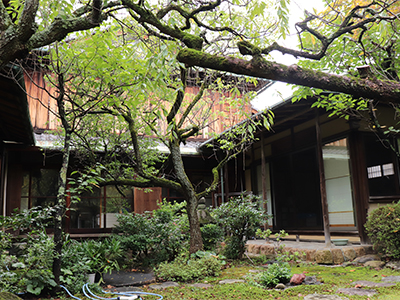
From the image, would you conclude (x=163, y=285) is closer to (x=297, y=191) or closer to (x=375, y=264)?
(x=375, y=264)

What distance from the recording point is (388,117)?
26.9 feet

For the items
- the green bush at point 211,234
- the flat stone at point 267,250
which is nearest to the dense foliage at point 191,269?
the green bush at point 211,234

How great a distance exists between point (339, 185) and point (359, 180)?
31.6 inches

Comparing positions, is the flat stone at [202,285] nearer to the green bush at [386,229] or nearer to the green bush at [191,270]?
the green bush at [191,270]

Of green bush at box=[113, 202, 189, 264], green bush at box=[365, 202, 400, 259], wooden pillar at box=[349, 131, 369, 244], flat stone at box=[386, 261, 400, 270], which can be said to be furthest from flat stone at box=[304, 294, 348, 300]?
wooden pillar at box=[349, 131, 369, 244]

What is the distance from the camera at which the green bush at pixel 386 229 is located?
572 centimetres

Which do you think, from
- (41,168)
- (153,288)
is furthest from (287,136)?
(41,168)

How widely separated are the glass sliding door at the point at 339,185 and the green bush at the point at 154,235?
3688 millimetres

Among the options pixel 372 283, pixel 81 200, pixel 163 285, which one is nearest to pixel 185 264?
pixel 163 285

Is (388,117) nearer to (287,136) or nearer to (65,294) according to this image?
(287,136)

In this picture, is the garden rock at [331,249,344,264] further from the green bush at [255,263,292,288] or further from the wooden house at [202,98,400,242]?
the green bush at [255,263,292,288]

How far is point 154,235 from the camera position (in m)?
7.17

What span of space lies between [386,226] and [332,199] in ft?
8.49

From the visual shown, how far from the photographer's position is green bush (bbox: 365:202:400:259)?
5719 millimetres
